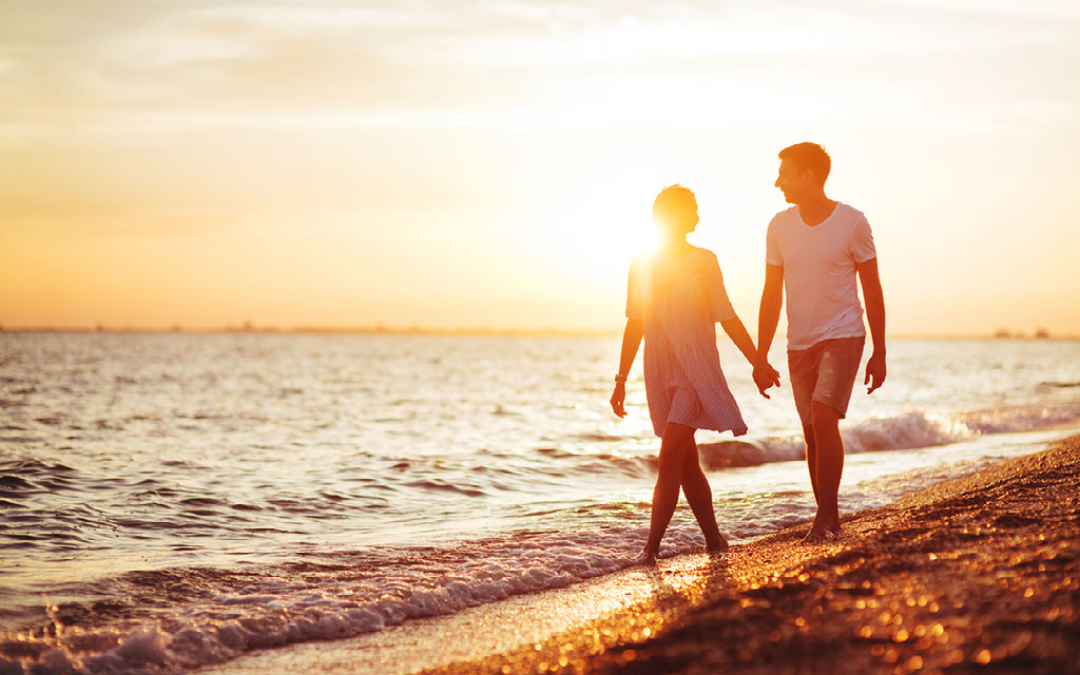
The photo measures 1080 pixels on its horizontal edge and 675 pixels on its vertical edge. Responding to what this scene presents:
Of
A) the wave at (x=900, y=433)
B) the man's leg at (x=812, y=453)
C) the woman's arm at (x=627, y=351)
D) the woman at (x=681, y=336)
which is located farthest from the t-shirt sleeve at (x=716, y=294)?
the wave at (x=900, y=433)

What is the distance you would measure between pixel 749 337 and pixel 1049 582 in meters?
2.26

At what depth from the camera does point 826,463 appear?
5098mm

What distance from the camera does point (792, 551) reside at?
5004 millimetres

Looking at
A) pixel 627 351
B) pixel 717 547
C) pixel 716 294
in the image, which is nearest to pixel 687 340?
pixel 716 294

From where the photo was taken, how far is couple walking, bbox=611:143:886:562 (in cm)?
497

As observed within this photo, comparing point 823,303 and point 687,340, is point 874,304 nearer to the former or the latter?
point 823,303

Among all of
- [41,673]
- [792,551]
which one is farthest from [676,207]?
[41,673]

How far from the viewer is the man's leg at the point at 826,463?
5059 mm

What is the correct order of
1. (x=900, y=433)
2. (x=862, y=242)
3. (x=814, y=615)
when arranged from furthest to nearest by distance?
1. (x=900, y=433)
2. (x=862, y=242)
3. (x=814, y=615)

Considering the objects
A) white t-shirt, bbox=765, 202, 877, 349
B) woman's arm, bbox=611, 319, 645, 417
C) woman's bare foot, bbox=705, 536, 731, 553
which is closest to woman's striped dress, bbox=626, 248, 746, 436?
woman's arm, bbox=611, 319, 645, 417

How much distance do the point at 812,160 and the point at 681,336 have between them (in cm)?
126

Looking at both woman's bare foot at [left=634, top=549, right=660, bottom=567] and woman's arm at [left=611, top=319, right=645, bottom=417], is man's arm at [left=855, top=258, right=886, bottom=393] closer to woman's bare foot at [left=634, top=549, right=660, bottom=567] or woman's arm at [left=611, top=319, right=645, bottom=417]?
woman's arm at [left=611, top=319, right=645, bottom=417]

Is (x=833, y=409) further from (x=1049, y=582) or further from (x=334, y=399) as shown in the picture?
(x=334, y=399)

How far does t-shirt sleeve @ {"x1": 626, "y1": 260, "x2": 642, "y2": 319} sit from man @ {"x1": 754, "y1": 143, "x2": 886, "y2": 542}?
76cm
